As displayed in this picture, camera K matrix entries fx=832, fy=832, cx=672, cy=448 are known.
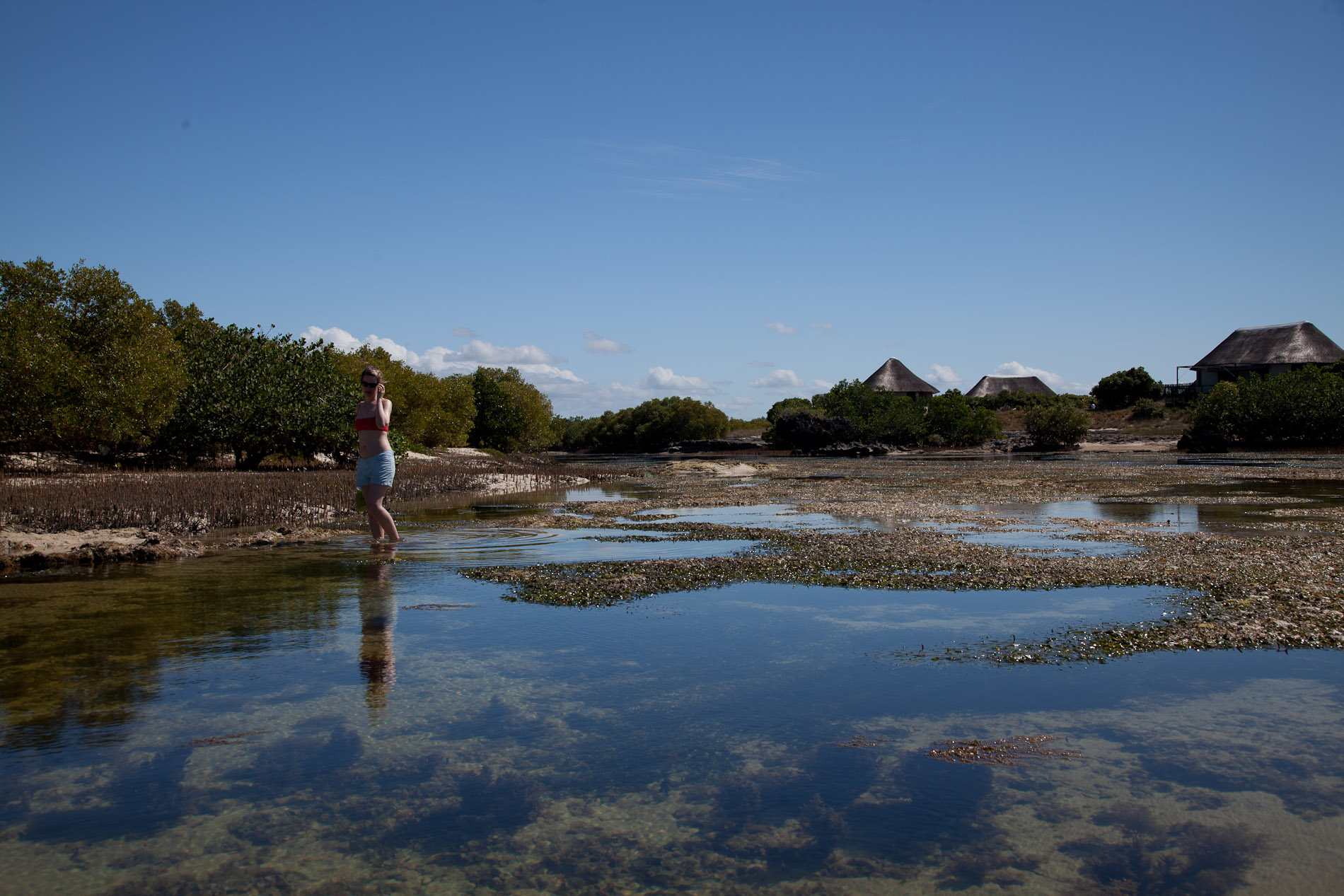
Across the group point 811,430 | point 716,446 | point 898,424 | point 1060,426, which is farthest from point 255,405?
point 716,446

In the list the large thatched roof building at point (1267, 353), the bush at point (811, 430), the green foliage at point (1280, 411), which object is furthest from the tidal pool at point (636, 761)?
the large thatched roof building at point (1267, 353)

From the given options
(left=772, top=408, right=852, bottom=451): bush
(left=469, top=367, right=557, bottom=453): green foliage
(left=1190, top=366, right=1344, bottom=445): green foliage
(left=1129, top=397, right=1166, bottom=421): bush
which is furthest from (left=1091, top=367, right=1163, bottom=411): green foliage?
(left=469, top=367, right=557, bottom=453): green foliage

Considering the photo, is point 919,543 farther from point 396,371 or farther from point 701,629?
point 396,371

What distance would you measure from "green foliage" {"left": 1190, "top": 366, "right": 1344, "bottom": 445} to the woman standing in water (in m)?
72.4

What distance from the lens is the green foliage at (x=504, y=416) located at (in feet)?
308

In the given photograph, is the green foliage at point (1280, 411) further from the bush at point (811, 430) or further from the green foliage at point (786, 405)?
the green foliage at point (786, 405)

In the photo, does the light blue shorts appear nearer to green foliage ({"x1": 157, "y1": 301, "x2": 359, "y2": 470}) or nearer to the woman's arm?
the woman's arm

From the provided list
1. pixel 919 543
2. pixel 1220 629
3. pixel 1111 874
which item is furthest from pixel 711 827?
pixel 919 543

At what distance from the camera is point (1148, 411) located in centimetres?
8975

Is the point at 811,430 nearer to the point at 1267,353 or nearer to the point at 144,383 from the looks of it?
the point at 1267,353

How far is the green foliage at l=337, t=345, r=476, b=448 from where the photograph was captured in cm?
6406

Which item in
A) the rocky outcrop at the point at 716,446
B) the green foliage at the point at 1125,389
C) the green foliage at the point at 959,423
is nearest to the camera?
the green foliage at the point at 959,423

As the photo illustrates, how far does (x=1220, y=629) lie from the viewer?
→ 25.8ft

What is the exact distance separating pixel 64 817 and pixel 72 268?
4090cm
